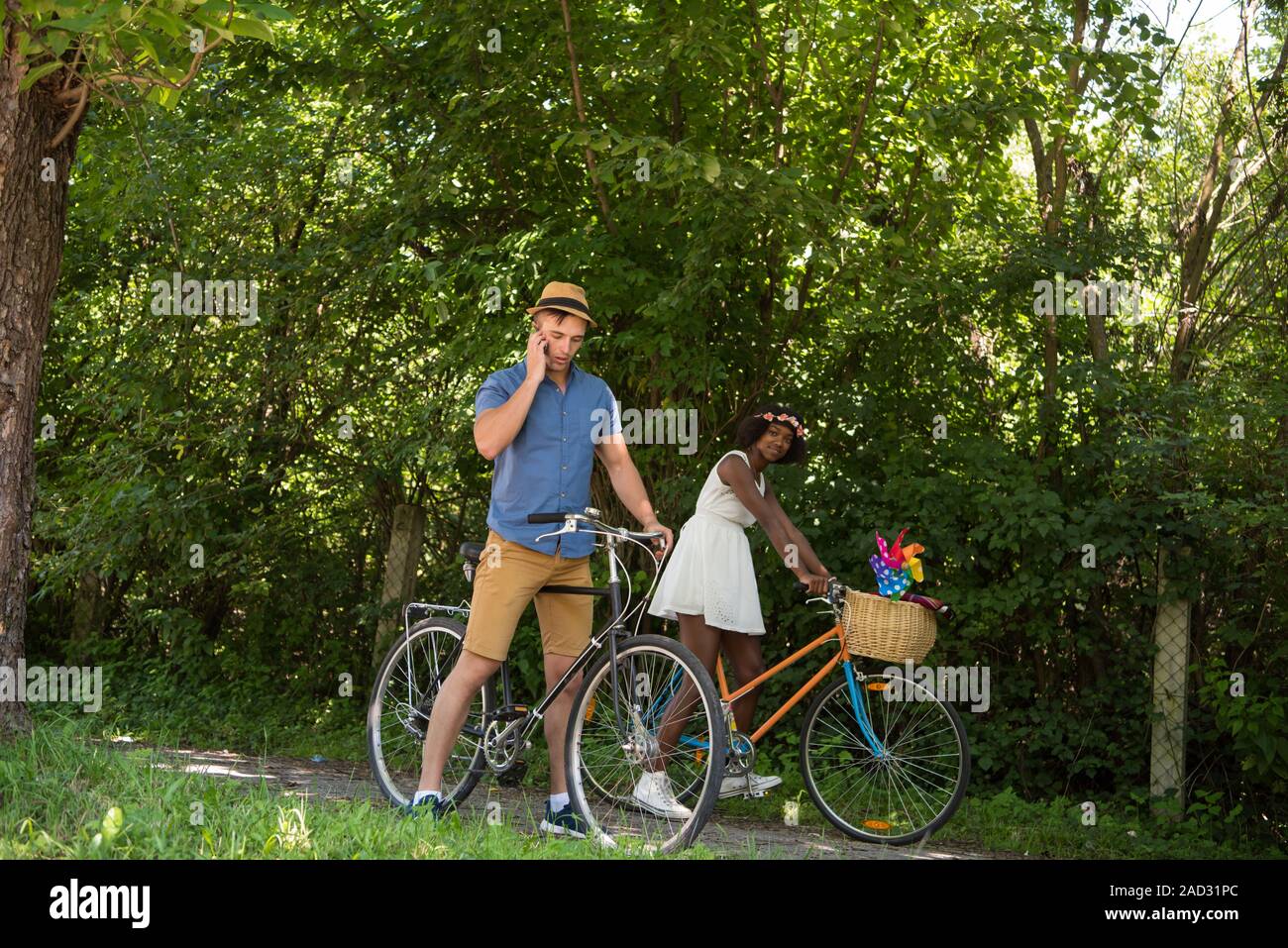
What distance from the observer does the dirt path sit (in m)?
5.73

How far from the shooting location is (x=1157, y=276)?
8656 mm

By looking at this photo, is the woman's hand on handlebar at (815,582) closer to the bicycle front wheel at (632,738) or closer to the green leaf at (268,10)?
the bicycle front wheel at (632,738)

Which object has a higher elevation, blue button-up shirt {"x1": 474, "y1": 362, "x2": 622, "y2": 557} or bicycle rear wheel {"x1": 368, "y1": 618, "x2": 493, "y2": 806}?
blue button-up shirt {"x1": 474, "y1": 362, "x2": 622, "y2": 557}

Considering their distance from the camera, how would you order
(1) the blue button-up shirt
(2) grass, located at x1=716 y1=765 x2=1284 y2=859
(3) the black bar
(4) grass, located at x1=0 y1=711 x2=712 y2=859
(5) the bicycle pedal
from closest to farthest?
(4) grass, located at x1=0 y1=711 x2=712 y2=859 → (3) the black bar → (1) the blue button-up shirt → (5) the bicycle pedal → (2) grass, located at x1=716 y1=765 x2=1284 y2=859

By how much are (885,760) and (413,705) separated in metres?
2.14

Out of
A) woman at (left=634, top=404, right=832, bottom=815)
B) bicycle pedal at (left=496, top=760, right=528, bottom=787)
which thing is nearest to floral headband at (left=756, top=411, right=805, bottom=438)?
woman at (left=634, top=404, right=832, bottom=815)

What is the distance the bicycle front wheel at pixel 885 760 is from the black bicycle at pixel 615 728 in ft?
3.45

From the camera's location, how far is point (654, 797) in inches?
197

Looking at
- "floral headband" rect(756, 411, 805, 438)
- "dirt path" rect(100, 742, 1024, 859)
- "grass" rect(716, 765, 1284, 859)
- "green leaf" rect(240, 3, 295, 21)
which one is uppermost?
"green leaf" rect(240, 3, 295, 21)

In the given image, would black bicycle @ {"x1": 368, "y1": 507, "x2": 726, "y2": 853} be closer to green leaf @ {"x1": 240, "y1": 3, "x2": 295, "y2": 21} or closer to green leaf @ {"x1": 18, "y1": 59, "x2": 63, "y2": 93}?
green leaf @ {"x1": 240, "y1": 3, "x2": 295, "y2": 21}

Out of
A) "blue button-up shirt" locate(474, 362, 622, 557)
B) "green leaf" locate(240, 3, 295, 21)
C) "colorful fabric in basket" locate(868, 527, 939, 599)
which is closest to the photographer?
"green leaf" locate(240, 3, 295, 21)

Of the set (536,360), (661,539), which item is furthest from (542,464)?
(661,539)

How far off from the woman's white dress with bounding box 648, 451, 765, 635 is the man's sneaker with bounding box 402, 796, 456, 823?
1.49 metres

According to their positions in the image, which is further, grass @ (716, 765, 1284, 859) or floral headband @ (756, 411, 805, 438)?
grass @ (716, 765, 1284, 859)
